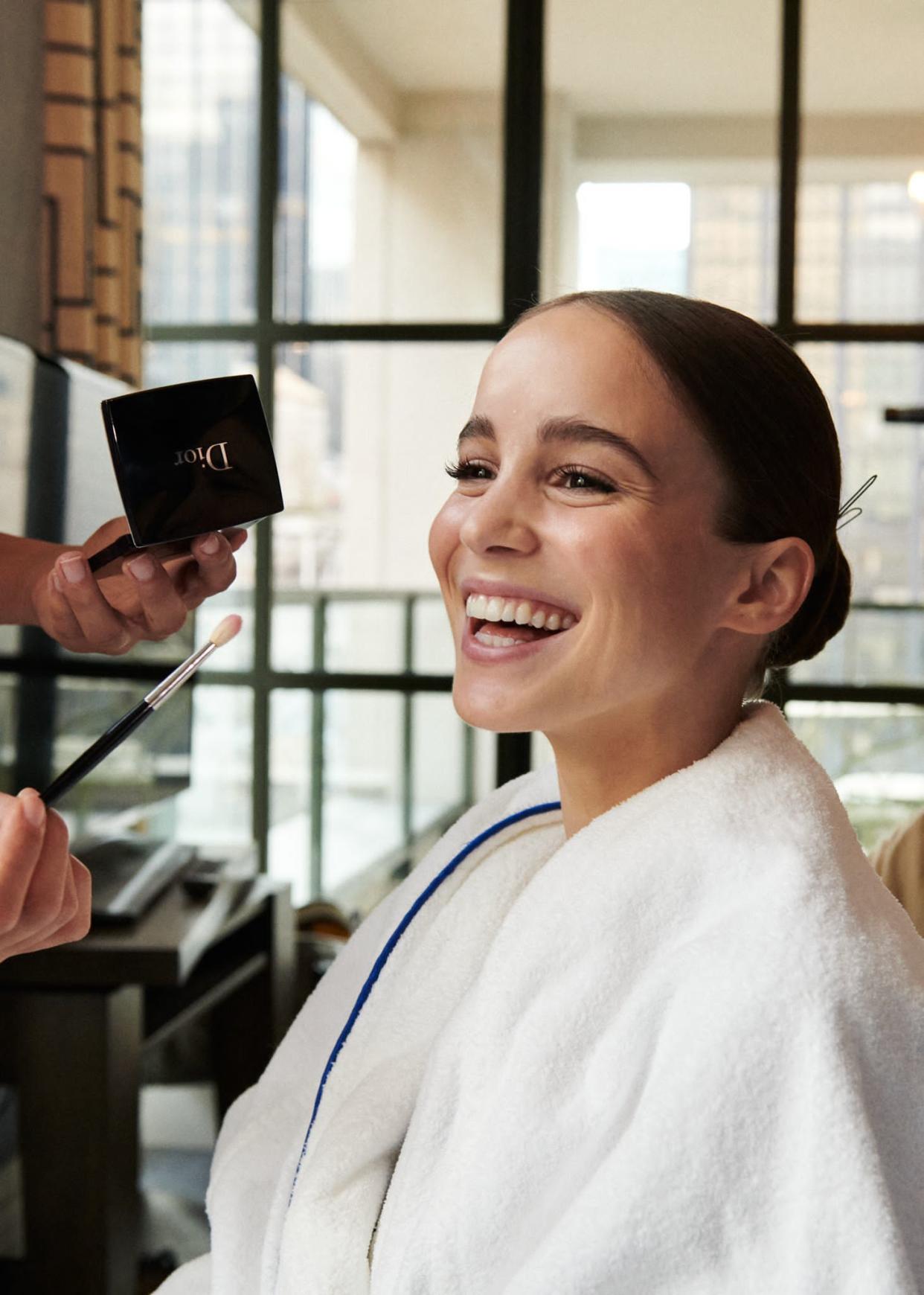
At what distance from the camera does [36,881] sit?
32.7 inches

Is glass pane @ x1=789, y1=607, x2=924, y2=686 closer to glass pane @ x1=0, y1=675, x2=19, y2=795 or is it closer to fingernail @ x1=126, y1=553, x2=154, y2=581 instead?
glass pane @ x1=0, y1=675, x2=19, y2=795

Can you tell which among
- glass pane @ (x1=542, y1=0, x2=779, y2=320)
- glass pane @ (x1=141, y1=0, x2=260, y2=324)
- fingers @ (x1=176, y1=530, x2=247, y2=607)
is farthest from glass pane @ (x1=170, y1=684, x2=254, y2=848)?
fingers @ (x1=176, y1=530, x2=247, y2=607)

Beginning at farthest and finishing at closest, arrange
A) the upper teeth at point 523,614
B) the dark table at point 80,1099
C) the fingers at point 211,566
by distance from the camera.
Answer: the dark table at point 80,1099 < the fingers at point 211,566 < the upper teeth at point 523,614

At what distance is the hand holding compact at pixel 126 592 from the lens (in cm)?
103

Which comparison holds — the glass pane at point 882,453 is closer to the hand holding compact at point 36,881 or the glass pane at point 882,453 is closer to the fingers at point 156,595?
the fingers at point 156,595

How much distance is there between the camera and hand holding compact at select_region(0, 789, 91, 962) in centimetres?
78

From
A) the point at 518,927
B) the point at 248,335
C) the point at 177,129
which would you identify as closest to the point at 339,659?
the point at 248,335

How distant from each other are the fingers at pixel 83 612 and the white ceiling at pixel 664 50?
2408 mm

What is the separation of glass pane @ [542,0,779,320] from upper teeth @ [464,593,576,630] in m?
2.33

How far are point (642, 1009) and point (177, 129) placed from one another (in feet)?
9.74

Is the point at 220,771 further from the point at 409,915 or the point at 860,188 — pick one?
the point at 409,915

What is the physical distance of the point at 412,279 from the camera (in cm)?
322

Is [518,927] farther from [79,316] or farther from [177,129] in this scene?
[177,129]

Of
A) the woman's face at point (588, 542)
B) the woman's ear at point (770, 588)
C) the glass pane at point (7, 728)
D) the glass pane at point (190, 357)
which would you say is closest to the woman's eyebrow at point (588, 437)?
the woman's face at point (588, 542)
